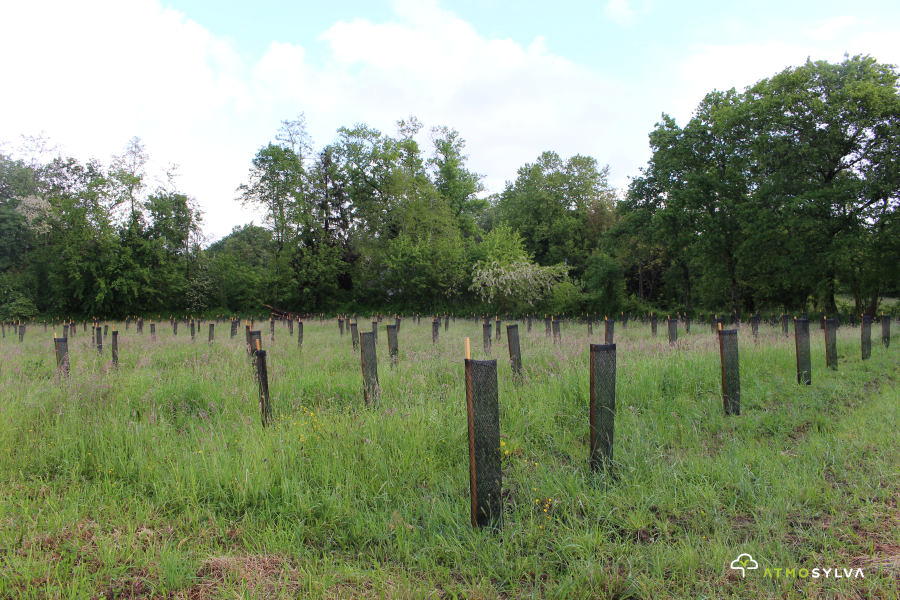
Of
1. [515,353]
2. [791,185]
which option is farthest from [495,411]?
[791,185]

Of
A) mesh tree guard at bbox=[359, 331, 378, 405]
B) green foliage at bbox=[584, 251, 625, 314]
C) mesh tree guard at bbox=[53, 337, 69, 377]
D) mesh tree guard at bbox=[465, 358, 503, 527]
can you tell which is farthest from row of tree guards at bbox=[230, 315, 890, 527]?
green foliage at bbox=[584, 251, 625, 314]

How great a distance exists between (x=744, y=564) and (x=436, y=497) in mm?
1924

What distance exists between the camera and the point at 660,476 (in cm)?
348

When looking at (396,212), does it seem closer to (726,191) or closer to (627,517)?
(726,191)

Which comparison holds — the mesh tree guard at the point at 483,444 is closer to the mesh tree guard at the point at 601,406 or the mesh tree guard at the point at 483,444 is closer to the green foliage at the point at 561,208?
the mesh tree guard at the point at 601,406

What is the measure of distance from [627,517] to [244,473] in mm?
2828

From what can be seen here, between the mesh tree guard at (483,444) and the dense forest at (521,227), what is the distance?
78.8 feet

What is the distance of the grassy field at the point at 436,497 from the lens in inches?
99.5

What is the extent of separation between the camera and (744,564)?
8.29 feet

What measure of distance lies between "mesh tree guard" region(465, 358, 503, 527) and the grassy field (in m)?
0.15

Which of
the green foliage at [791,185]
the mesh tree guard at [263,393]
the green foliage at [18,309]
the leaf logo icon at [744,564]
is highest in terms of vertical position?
→ the green foliage at [791,185]

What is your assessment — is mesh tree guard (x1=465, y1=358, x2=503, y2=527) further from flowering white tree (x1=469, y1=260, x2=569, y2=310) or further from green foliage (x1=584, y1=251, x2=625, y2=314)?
green foliage (x1=584, y1=251, x2=625, y2=314)

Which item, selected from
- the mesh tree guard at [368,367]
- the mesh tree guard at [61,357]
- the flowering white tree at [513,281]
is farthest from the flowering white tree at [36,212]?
the mesh tree guard at [368,367]

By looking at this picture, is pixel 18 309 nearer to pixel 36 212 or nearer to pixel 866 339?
pixel 36 212
